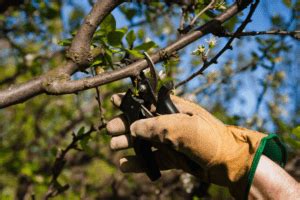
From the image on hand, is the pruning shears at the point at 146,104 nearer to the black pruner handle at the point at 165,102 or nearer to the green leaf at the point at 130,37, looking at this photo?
the black pruner handle at the point at 165,102

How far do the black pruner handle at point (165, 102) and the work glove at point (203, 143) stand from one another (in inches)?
2.2

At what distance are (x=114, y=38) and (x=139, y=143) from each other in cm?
39

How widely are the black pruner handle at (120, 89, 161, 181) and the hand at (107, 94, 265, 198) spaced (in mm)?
36

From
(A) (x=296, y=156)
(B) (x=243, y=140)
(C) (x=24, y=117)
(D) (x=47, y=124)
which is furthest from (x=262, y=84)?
(D) (x=47, y=124)

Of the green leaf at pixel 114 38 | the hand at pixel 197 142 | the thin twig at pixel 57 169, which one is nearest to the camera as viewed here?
the hand at pixel 197 142

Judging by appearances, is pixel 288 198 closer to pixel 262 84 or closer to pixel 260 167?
pixel 260 167

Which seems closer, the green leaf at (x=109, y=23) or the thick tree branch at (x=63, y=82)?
the thick tree branch at (x=63, y=82)

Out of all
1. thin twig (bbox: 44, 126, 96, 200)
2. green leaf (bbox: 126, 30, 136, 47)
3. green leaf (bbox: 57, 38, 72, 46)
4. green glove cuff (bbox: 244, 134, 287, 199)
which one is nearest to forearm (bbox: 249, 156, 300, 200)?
green glove cuff (bbox: 244, 134, 287, 199)

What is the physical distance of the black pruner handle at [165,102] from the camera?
1354mm

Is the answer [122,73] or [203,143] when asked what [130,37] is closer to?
[122,73]

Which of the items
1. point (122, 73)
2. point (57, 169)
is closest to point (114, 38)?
point (122, 73)

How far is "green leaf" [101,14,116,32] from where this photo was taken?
4.77 ft

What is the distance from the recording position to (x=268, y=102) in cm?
518

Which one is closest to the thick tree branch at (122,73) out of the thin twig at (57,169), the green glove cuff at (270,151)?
the green glove cuff at (270,151)
